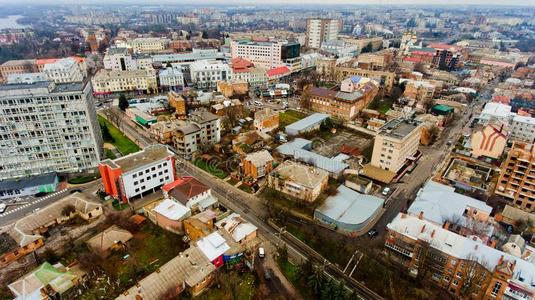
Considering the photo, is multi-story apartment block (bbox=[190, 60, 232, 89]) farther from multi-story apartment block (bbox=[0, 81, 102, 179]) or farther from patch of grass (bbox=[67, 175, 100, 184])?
patch of grass (bbox=[67, 175, 100, 184])

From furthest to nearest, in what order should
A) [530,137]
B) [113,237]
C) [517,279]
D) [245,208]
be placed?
[530,137]
[245,208]
[113,237]
[517,279]

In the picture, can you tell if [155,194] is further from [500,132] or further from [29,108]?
[500,132]

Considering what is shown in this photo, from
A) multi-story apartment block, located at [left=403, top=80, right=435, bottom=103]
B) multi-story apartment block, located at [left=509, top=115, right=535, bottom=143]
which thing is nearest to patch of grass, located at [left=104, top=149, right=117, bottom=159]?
multi-story apartment block, located at [left=403, top=80, right=435, bottom=103]

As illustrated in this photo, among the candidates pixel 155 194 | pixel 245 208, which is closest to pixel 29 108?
pixel 155 194

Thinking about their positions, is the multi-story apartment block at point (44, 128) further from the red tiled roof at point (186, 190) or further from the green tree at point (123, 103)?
the green tree at point (123, 103)

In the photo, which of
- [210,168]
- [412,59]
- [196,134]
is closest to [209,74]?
[196,134]

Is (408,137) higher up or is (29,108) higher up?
(29,108)
